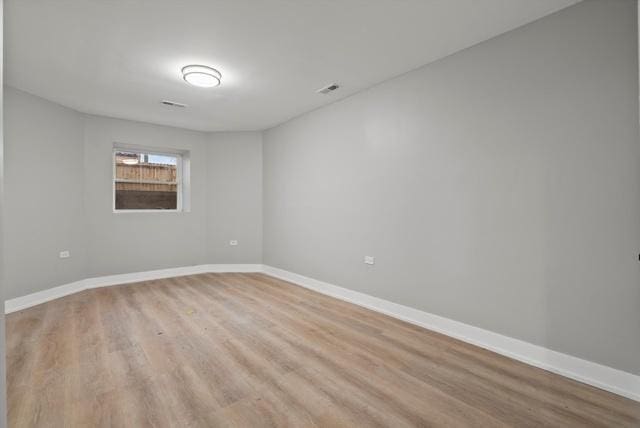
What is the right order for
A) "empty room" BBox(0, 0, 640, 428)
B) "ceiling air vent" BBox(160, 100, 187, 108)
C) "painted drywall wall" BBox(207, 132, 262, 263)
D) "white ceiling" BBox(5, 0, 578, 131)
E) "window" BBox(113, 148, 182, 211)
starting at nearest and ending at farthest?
1. "empty room" BBox(0, 0, 640, 428)
2. "white ceiling" BBox(5, 0, 578, 131)
3. "ceiling air vent" BBox(160, 100, 187, 108)
4. "window" BBox(113, 148, 182, 211)
5. "painted drywall wall" BBox(207, 132, 262, 263)

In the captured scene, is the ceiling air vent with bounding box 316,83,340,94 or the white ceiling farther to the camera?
the ceiling air vent with bounding box 316,83,340,94

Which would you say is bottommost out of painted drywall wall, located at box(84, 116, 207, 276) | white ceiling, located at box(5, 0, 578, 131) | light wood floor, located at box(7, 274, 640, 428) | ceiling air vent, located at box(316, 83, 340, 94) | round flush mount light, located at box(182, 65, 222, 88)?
light wood floor, located at box(7, 274, 640, 428)

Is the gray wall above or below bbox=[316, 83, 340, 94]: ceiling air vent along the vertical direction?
below

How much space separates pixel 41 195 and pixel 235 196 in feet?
8.91

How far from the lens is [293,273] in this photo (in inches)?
197

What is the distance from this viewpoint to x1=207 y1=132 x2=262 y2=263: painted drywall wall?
Result: 227 inches

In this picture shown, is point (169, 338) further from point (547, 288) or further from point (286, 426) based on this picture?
point (547, 288)

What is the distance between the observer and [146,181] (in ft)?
17.6

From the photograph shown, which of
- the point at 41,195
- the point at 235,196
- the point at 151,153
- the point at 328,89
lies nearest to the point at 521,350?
the point at 328,89

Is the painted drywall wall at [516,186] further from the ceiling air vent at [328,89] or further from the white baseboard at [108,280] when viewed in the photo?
the white baseboard at [108,280]

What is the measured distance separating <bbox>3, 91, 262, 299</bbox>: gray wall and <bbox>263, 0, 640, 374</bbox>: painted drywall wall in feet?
8.76

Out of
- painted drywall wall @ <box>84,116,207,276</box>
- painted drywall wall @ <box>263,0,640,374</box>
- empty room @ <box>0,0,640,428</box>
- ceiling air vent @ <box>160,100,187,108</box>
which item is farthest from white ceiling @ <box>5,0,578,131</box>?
painted drywall wall @ <box>84,116,207,276</box>

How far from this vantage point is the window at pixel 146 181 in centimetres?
516

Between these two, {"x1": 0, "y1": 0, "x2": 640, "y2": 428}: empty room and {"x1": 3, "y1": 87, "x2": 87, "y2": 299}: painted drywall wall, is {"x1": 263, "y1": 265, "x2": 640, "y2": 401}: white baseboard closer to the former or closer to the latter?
{"x1": 0, "y1": 0, "x2": 640, "y2": 428}: empty room
